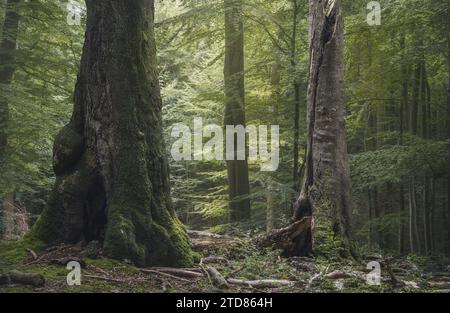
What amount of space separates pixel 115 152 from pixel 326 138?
12.0ft

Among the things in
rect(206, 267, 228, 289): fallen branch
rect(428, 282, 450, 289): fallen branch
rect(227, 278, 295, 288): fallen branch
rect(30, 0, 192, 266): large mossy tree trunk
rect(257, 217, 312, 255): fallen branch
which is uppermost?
rect(30, 0, 192, 266): large mossy tree trunk

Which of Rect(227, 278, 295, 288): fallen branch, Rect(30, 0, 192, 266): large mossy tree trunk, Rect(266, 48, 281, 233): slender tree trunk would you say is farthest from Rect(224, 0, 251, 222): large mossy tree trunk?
Rect(227, 278, 295, 288): fallen branch

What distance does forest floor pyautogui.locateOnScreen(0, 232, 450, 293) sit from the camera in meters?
5.92

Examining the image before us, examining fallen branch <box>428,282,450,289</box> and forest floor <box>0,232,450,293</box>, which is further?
fallen branch <box>428,282,450,289</box>

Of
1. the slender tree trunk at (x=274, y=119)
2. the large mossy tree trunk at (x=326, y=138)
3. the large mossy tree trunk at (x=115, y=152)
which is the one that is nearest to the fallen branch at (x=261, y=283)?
the large mossy tree trunk at (x=115, y=152)

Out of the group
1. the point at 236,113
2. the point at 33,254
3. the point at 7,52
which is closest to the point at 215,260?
the point at 33,254

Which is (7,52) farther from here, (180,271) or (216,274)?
(216,274)

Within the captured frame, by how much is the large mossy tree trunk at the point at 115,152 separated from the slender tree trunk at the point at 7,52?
5.10 metres

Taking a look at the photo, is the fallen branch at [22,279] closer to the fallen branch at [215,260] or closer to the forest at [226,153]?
the forest at [226,153]

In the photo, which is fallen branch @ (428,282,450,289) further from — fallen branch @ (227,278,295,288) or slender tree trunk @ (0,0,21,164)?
slender tree trunk @ (0,0,21,164)

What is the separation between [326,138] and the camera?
8539mm

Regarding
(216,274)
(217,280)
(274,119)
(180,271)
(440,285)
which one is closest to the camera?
(217,280)

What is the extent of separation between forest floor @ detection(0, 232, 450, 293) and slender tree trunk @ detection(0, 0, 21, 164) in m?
5.08

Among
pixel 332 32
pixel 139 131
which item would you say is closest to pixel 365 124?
pixel 332 32
